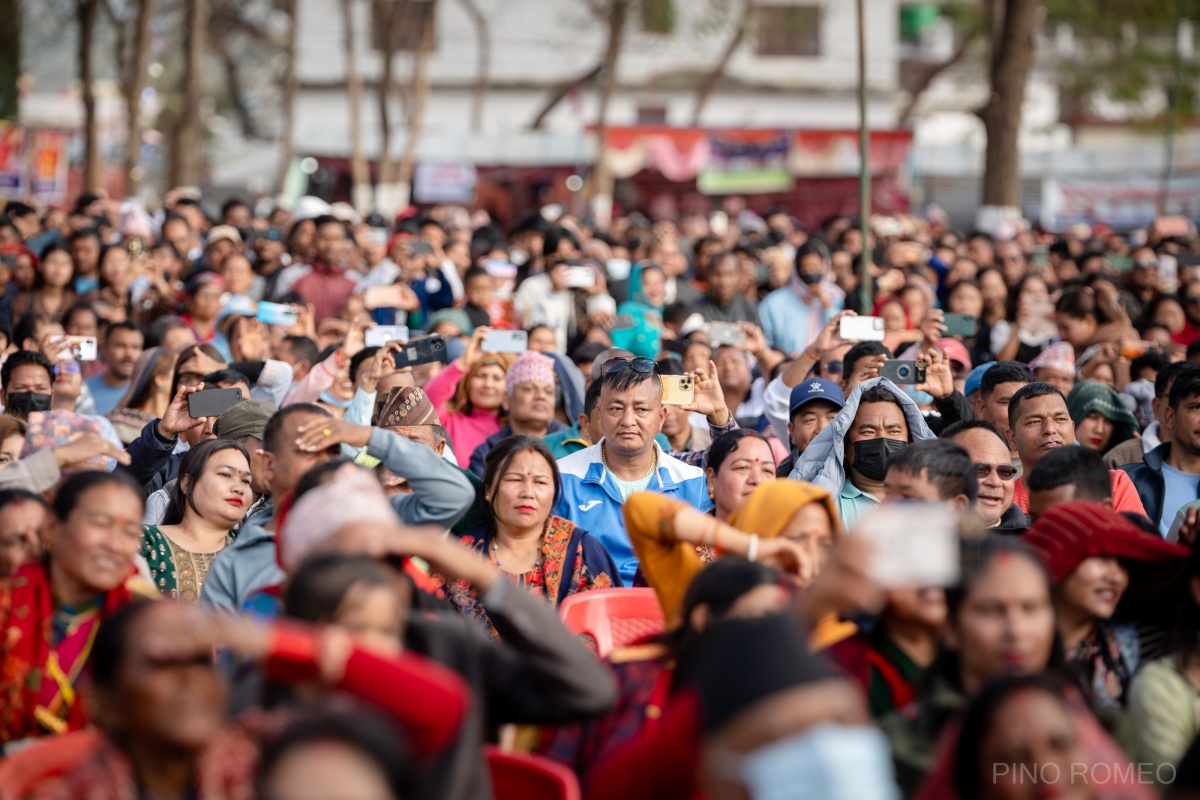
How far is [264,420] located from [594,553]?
5.21ft

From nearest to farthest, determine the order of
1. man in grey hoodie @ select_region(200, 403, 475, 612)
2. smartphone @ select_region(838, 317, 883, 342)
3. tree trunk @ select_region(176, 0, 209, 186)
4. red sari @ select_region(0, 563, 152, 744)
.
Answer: red sari @ select_region(0, 563, 152, 744) → man in grey hoodie @ select_region(200, 403, 475, 612) → smartphone @ select_region(838, 317, 883, 342) → tree trunk @ select_region(176, 0, 209, 186)

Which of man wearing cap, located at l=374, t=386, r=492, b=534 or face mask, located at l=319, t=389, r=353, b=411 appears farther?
face mask, located at l=319, t=389, r=353, b=411

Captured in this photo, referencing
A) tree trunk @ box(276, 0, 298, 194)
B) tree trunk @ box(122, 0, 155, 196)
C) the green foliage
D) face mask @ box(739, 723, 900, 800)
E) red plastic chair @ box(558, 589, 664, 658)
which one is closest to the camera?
face mask @ box(739, 723, 900, 800)

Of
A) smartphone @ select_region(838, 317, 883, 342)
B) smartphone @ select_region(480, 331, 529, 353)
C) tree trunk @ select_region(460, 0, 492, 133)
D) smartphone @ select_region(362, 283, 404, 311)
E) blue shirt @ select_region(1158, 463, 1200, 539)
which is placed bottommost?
blue shirt @ select_region(1158, 463, 1200, 539)

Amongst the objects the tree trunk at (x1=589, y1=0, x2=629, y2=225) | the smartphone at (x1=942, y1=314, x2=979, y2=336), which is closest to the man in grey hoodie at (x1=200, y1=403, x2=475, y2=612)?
the smartphone at (x1=942, y1=314, x2=979, y2=336)

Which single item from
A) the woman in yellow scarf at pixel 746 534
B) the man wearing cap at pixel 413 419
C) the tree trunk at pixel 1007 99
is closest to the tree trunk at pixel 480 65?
the tree trunk at pixel 1007 99

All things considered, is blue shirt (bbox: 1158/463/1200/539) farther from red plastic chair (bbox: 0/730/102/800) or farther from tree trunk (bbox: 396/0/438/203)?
tree trunk (bbox: 396/0/438/203)

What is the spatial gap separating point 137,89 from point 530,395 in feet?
48.3

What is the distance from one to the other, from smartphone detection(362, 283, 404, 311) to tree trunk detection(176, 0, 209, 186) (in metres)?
12.0

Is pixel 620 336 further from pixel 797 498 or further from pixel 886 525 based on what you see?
pixel 886 525

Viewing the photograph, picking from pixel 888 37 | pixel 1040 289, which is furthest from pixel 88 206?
pixel 888 37

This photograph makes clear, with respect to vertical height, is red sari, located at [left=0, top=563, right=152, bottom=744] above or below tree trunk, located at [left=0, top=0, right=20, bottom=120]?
below

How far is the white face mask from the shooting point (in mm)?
2430

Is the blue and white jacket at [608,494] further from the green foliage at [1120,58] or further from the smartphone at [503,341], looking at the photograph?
the green foliage at [1120,58]
